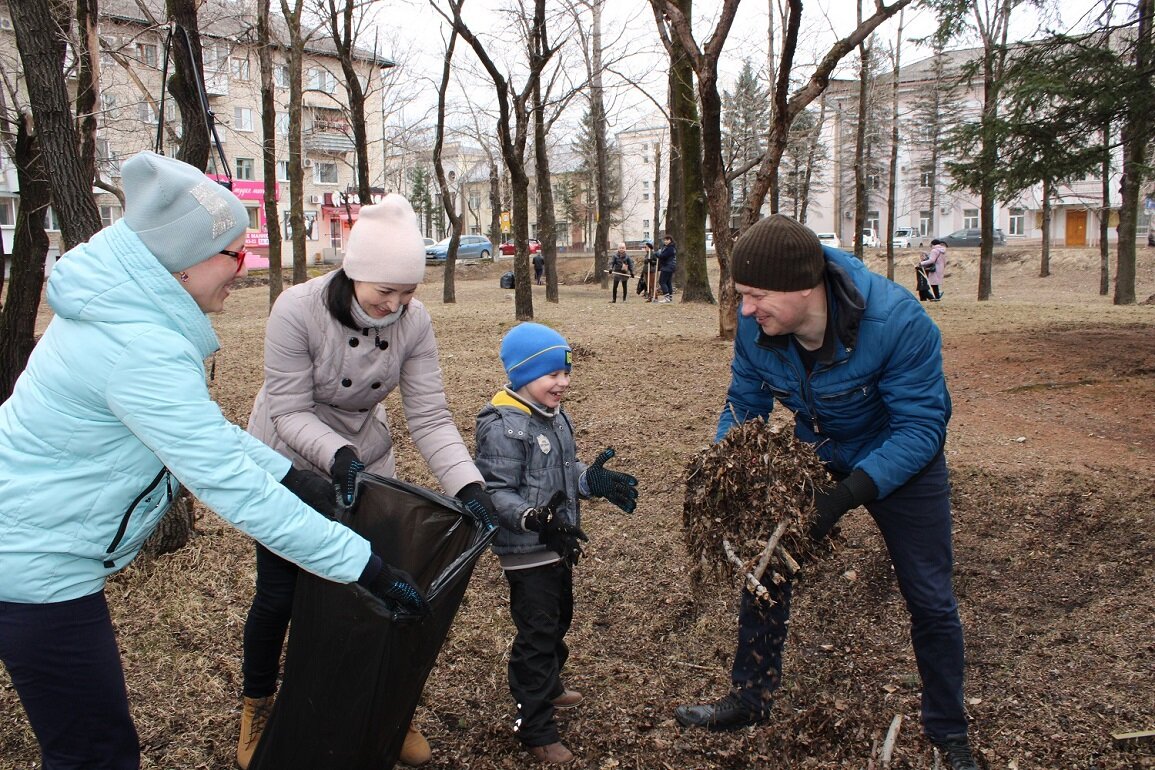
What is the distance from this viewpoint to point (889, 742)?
2816 millimetres

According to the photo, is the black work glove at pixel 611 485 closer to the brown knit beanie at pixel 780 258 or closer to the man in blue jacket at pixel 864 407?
the man in blue jacket at pixel 864 407

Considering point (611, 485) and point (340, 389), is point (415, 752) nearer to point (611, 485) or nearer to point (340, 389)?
point (611, 485)

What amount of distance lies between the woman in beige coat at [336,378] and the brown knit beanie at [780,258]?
3.24 ft

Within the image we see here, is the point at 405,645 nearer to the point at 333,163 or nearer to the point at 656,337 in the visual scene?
the point at 656,337

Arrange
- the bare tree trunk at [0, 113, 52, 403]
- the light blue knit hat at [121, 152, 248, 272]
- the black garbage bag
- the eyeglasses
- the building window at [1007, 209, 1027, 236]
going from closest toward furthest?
the light blue knit hat at [121, 152, 248, 272]
the eyeglasses
the black garbage bag
the bare tree trunk at [0, 113, 52, 403]
the building window at [1007, 209, 1027, 236]

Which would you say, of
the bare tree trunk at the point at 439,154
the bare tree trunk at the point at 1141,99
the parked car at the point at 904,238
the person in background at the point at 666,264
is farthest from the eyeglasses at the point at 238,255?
the parked car at the point at 904,238

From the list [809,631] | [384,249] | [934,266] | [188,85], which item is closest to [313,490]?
[384,249]

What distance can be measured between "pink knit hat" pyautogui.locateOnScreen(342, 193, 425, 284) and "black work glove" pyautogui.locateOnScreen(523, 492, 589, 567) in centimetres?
82

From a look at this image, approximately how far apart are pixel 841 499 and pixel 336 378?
5.22 ft

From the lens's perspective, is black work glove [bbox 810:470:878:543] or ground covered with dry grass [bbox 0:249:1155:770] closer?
black work glove [bbox 810:470:878:543]

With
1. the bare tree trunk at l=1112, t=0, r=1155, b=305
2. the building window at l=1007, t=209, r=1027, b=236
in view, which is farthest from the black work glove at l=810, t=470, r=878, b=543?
the building window at l=1007, t=209, r=1027, b=236

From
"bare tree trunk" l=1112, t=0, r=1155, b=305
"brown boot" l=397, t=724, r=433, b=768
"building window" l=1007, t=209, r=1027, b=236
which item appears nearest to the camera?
"brown boot" l=397, t=724, r=433, b=768

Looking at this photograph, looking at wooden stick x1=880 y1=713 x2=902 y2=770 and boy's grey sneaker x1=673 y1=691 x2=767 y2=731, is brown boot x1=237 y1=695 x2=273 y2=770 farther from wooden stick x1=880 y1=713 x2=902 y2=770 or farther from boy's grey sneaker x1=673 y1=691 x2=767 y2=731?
wooden stick x1=880 y1=713 x2=902 y2=770

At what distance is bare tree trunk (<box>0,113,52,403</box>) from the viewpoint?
23.2ft
